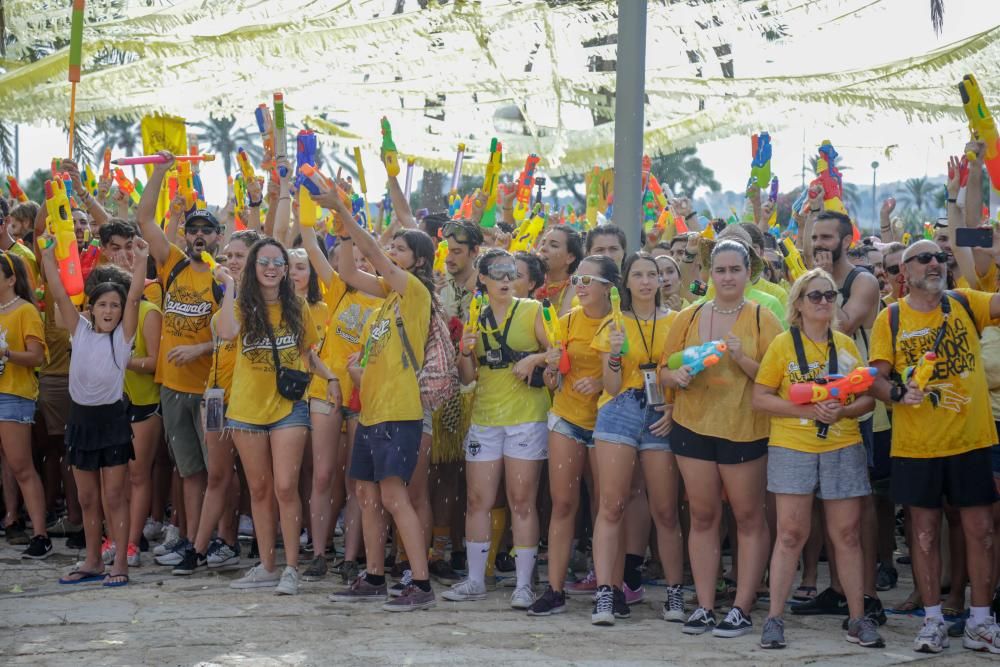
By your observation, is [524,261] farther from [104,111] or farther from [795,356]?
[104,111]

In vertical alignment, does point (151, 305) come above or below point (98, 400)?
above

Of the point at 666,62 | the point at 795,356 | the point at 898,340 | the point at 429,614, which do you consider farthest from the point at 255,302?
the point at 666,62

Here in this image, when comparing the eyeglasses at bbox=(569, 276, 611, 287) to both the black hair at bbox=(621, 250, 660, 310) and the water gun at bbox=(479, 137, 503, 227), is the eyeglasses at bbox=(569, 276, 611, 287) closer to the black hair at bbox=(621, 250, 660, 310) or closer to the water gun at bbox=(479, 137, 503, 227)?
the black hair at bbox=(621, 250, 660, 310)

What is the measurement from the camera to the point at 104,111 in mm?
9266

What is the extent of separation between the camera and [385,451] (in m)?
6.52

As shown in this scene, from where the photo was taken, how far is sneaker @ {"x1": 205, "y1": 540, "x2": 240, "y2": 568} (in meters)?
7.49

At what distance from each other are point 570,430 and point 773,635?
61.0 inches

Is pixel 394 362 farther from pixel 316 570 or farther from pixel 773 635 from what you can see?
pixel 773 635

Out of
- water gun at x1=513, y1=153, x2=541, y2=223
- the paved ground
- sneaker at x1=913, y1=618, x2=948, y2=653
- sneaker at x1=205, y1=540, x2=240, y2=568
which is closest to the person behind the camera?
the paved ground

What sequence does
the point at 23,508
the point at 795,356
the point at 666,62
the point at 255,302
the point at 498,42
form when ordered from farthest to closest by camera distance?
1. the point at 666,62
2. the point at 498,42
3. the point at 23,508
4. the point at 255,302
5. the point at 795,356

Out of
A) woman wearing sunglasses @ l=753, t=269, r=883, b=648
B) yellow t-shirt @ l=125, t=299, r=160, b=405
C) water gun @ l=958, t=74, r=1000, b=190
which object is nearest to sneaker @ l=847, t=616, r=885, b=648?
woman wearing sunglasses @ l=753, t=269, r=883, b=648

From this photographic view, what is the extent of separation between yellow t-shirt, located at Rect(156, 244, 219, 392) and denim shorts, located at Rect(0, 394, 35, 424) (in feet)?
3.16

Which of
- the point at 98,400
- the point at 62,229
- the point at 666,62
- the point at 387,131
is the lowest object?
the point at 98,400

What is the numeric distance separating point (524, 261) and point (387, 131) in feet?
3.77
